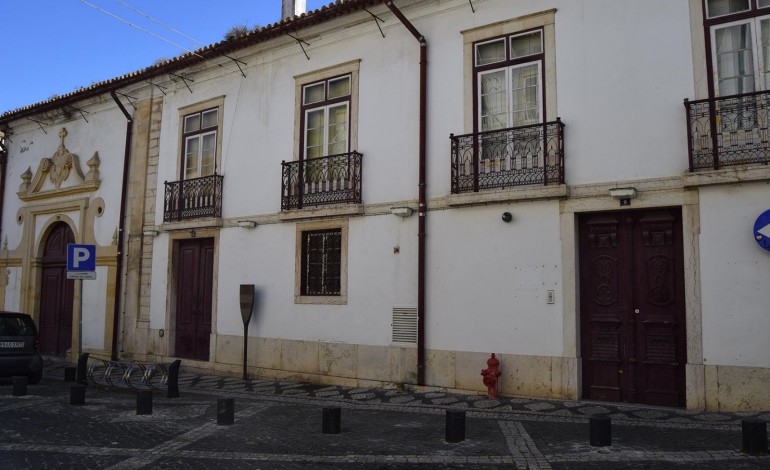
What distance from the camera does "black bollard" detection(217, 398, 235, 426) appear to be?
7219 millimetres

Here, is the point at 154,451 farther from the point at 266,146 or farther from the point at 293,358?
the point at 266,146

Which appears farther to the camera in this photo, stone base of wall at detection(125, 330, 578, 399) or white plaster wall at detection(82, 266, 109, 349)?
white plaster wall at detection(82, 266, 109, 349)

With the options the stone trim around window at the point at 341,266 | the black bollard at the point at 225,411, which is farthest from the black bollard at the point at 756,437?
the stone trim around window at the point at 341,266

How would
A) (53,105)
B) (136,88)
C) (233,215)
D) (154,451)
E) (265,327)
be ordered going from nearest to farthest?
1. (154,451)
2. (265,327)
3. (233,215)
4. (136,88)
5. (53,105)

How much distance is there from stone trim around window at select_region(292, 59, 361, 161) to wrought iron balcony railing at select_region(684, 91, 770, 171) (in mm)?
5201

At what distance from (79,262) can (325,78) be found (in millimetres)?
5206

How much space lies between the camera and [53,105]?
15.7 meters

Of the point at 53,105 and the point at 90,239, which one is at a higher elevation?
the point at 53,105

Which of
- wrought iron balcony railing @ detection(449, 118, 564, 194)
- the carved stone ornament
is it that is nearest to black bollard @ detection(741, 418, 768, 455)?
wrought iron balcony railing @ detection(449, 118, 564, 194)

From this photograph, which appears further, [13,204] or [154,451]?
[13,204]

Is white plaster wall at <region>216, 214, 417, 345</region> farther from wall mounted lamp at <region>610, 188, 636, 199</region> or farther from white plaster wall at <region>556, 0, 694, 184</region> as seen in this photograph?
wall mounted lamp at <region>610, 188, 636, 199</region>

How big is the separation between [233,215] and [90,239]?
483 centimetres

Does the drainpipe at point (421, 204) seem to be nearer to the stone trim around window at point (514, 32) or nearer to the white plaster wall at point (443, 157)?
the white plaster wall at point (443, 157)

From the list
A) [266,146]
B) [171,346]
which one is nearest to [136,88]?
[266,146]
